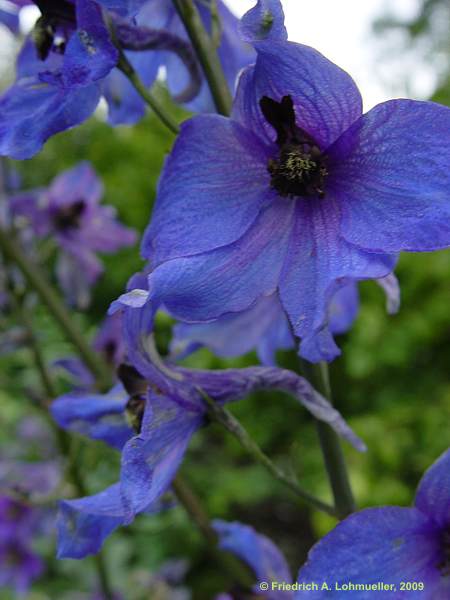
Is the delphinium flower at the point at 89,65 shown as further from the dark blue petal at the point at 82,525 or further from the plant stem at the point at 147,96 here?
the dark blue petal at the point at 82,525

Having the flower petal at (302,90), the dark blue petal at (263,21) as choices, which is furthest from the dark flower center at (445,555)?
the dark blue petal at (263,21)

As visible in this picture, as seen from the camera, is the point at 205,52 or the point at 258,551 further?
the point at 258,551

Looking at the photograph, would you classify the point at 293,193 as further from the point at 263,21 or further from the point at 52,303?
the point at 52,303

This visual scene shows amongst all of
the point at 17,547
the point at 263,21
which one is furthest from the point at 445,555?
the point at 17,547

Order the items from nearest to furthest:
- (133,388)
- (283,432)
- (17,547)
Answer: (133,388) → (17,547) → (283,432)

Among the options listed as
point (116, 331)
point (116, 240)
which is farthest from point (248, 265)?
point (116, 240)

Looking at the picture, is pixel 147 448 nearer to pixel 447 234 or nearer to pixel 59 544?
pixel 59 544

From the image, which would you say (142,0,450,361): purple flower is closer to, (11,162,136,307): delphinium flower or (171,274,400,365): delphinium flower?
(171,274,400,365): delphinium flower
